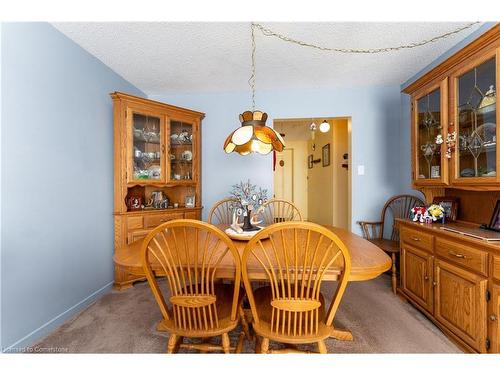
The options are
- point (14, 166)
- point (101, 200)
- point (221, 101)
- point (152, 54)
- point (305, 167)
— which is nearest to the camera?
point (14, 166)

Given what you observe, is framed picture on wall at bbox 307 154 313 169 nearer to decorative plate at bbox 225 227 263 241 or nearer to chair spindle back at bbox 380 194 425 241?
chair spindle back at bbox 380 194 425 241

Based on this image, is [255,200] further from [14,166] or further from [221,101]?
[221,101]

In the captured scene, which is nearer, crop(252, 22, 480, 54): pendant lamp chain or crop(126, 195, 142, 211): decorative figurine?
crop(252, 22, 480, 54): pendant lamp chain

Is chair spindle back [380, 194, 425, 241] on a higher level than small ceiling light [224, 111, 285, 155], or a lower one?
lower

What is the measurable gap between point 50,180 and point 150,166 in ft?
3.35

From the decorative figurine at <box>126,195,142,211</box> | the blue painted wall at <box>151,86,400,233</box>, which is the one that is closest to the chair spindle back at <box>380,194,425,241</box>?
the blue painted wall at <box>151,86,400,233</box>

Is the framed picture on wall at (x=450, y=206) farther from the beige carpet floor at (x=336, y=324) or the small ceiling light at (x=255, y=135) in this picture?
the small ceiling light at (x=255, y=135)

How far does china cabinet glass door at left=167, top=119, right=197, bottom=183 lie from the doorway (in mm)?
1153

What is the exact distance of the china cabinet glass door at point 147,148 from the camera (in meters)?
2.58

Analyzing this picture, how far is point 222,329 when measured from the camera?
117 cm

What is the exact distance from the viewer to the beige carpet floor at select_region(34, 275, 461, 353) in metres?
1.57

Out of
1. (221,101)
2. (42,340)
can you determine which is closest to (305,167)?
(221,101)

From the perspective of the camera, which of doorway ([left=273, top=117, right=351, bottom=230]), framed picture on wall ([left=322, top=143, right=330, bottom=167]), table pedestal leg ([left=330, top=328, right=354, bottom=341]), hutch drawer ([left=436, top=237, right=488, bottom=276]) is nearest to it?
hutch drawer ([left=436, top=237, right=488, bottom=276])

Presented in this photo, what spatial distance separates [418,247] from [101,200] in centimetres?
290
